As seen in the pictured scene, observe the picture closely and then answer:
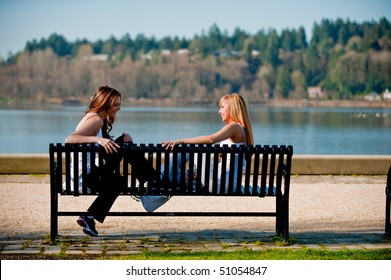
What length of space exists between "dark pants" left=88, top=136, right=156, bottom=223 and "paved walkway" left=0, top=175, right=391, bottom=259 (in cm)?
27

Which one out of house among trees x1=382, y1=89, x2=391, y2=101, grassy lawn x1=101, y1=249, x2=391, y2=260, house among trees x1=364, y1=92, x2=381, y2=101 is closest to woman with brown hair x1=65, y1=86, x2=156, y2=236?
grassy lawn x1=101, y1=249, x2=391, y2=260

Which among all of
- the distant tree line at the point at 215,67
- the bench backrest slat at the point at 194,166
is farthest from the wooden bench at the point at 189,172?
the distant tree line at the point at 215,67

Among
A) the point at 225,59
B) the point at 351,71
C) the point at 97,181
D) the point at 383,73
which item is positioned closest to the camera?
the point at 97,181

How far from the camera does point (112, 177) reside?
646cm

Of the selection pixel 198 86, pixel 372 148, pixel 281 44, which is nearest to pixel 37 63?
pixel 198 86

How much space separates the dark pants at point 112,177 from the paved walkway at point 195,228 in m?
0.27

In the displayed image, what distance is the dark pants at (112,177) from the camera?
6.41m

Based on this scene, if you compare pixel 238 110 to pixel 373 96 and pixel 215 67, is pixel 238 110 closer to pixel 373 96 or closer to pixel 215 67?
pixel 373 96

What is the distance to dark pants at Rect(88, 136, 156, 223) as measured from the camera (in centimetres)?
641

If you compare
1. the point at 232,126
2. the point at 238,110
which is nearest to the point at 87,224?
the point at 232,126

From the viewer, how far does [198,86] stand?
150000 millimetres

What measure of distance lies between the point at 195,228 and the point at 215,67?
161 meters

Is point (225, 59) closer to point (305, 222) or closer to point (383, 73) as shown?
point (383, 73)
